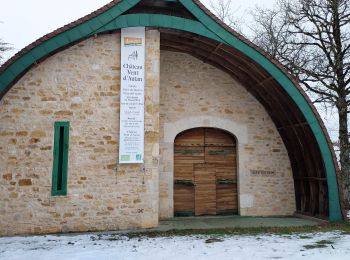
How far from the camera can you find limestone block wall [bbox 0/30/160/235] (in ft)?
22.6

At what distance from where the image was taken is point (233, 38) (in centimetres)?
780

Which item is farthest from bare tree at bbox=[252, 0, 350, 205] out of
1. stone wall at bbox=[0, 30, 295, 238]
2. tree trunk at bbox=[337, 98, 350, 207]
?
stone wall at bbox=[0, 30, 295, 238]

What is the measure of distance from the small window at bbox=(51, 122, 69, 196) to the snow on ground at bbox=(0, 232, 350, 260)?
103 cm

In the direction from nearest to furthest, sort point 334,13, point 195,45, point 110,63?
point 110,63 → point 195,45 → point 334,13

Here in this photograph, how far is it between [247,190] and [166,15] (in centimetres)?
523

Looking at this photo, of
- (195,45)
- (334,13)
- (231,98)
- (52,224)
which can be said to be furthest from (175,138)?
(334,13)

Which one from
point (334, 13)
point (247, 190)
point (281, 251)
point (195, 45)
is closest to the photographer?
point (281, 251)

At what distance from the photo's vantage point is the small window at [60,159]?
7.00 m

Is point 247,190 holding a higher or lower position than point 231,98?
lower

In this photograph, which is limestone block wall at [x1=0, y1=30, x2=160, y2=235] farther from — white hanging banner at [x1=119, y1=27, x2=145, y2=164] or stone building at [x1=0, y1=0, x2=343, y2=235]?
white hanging banner at [x1=119, y1=27, x2=145, y2=164]

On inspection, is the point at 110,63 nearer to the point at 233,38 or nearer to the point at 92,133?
the point at 92,133

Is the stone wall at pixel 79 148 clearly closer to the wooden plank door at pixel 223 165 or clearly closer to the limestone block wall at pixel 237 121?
the limestone block wall at pixel 237 121

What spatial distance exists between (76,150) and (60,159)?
1.26 ft

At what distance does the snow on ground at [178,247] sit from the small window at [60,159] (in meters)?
1.03
